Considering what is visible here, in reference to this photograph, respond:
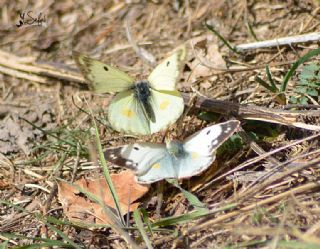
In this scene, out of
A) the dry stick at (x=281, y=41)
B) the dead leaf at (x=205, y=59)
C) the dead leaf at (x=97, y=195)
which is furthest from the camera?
the dead leaf at (x=205, y=59)

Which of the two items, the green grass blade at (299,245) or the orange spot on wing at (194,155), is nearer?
the green grass blade at (299,245)

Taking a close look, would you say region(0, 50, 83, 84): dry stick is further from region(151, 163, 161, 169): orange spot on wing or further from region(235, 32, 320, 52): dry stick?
region(151, 163, 161, 169): orange spot on wing

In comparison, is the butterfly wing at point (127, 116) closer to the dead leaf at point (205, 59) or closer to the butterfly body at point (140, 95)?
the butterfly body at point (140, 95)

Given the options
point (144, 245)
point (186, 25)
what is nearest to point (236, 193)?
point (144, 245)

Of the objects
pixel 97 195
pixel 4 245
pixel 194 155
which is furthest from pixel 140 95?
pixel 4 245

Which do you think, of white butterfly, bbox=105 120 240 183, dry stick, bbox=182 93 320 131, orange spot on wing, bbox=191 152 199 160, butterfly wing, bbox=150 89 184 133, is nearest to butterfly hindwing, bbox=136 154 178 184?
white butterfly, bbox=105 120 240 183

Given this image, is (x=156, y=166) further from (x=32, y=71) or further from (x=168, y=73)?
(x=32, y=71)

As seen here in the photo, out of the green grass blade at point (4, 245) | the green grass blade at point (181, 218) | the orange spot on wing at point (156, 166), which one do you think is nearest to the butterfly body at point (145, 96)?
the orange spot on wing at point (156, 166)
